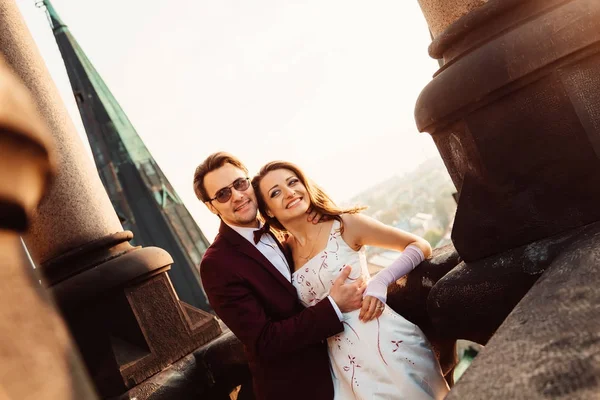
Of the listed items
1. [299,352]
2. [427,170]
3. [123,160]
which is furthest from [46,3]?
[427,170]

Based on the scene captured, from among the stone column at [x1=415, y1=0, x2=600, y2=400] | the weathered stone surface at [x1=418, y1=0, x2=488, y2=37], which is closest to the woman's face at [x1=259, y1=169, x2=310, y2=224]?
the stone column at [x1=415, y1=0, x2=600, y2=400]

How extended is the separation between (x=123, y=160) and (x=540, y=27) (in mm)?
10254

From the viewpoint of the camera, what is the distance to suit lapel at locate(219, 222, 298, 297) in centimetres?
220

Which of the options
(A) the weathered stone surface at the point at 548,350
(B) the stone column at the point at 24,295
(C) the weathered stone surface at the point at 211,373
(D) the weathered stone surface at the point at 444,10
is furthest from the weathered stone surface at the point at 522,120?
(C) the weathered stone surface at the point at 211,373

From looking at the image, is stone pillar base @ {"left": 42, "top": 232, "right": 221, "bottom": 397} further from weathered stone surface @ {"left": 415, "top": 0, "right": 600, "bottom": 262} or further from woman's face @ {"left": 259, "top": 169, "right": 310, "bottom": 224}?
weathered stone surface @ {"left": 415, "top": 0, "right": 600, "bottom": 262}

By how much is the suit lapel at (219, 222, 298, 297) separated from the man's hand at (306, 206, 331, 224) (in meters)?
0.31

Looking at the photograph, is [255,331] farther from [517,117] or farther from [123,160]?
[123,160]

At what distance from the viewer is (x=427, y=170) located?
160 ft

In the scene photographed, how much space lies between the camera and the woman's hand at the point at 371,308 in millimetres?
1962

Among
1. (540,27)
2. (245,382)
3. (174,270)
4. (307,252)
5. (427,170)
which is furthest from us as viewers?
(427,170)

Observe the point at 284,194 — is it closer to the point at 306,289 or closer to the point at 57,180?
the point at 306,289

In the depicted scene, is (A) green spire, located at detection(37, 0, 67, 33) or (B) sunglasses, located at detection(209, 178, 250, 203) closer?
(B) sunglasses, located at detection(209, 178, 250, 203)

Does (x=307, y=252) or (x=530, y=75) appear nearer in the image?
(x=530, y=75)

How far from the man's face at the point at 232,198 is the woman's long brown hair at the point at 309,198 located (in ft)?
0.21
